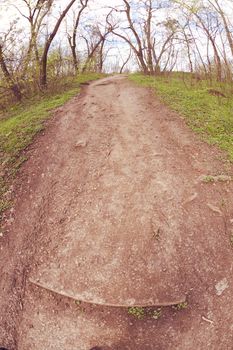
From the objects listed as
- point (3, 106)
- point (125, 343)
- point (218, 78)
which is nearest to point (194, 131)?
point (218, 78)

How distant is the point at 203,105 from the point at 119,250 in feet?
15.7

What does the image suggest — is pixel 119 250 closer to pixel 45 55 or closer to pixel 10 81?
pixel 10 81

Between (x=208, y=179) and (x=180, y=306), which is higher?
(x=208, y=179)

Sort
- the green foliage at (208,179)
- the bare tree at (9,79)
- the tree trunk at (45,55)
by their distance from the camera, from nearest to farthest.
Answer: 1. the green foliage at (208,179)
2. the bare tree at (9,79)
3. the tree trunk at (45,55)

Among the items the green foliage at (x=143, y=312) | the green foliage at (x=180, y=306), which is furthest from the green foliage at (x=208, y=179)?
the green foliage at (x=143, y=312)

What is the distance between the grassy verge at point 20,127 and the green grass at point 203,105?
2614 mm

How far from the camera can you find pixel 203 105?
7.81 meters

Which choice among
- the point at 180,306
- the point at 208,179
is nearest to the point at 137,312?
the point at 180,306

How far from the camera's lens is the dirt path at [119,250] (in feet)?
13.1

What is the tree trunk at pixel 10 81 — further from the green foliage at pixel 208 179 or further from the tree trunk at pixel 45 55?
the green foliage at pixel 208 179

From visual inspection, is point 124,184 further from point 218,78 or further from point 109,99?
point 218,78

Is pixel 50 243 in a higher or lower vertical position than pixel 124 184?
lower

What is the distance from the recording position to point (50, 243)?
4656 millimetres

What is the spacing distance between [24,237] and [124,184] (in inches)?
65.8
